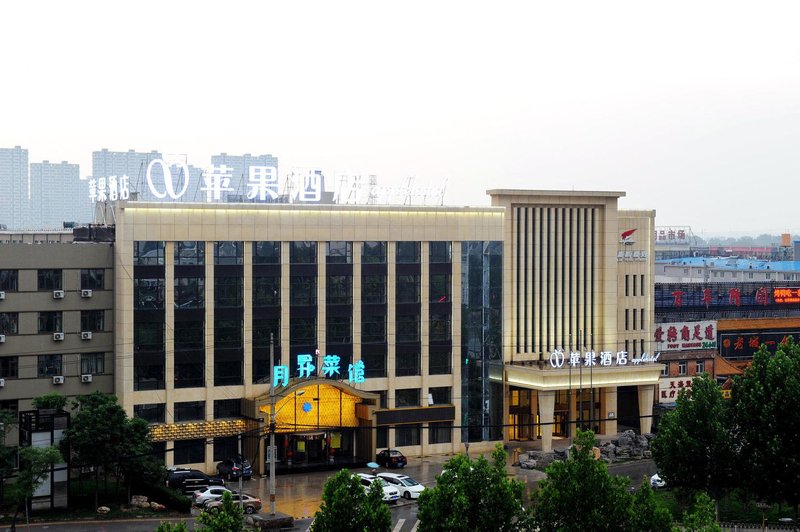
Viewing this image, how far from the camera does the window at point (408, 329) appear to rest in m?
72.8

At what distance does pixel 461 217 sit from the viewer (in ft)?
243

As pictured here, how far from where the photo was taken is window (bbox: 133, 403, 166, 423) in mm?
64938

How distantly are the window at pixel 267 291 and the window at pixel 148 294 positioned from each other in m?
5.51

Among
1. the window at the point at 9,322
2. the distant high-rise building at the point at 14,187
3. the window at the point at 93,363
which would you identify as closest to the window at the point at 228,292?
A: the window at the point at 93,363

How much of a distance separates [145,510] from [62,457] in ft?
15.9

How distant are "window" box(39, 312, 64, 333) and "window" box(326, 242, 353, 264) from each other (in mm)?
15686

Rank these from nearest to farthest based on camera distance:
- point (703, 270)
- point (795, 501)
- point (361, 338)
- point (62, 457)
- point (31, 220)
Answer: point (795, 501), point (62, 457), point (361, 338), point (703, 270), point (31, 220)

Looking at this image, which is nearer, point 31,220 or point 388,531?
point 388,531

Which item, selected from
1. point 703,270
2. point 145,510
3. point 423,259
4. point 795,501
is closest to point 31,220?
point 703,270

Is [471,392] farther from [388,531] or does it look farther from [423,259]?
[388,531]

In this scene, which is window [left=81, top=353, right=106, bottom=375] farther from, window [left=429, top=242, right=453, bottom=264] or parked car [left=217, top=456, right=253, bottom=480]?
window [left=429, top=242, right=453, bottom=264]

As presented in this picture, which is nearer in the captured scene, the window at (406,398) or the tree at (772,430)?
the tree at (772,430)

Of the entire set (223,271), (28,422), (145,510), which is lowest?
(145,510)

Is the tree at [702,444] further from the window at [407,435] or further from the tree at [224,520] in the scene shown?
the tree at [224,520]
